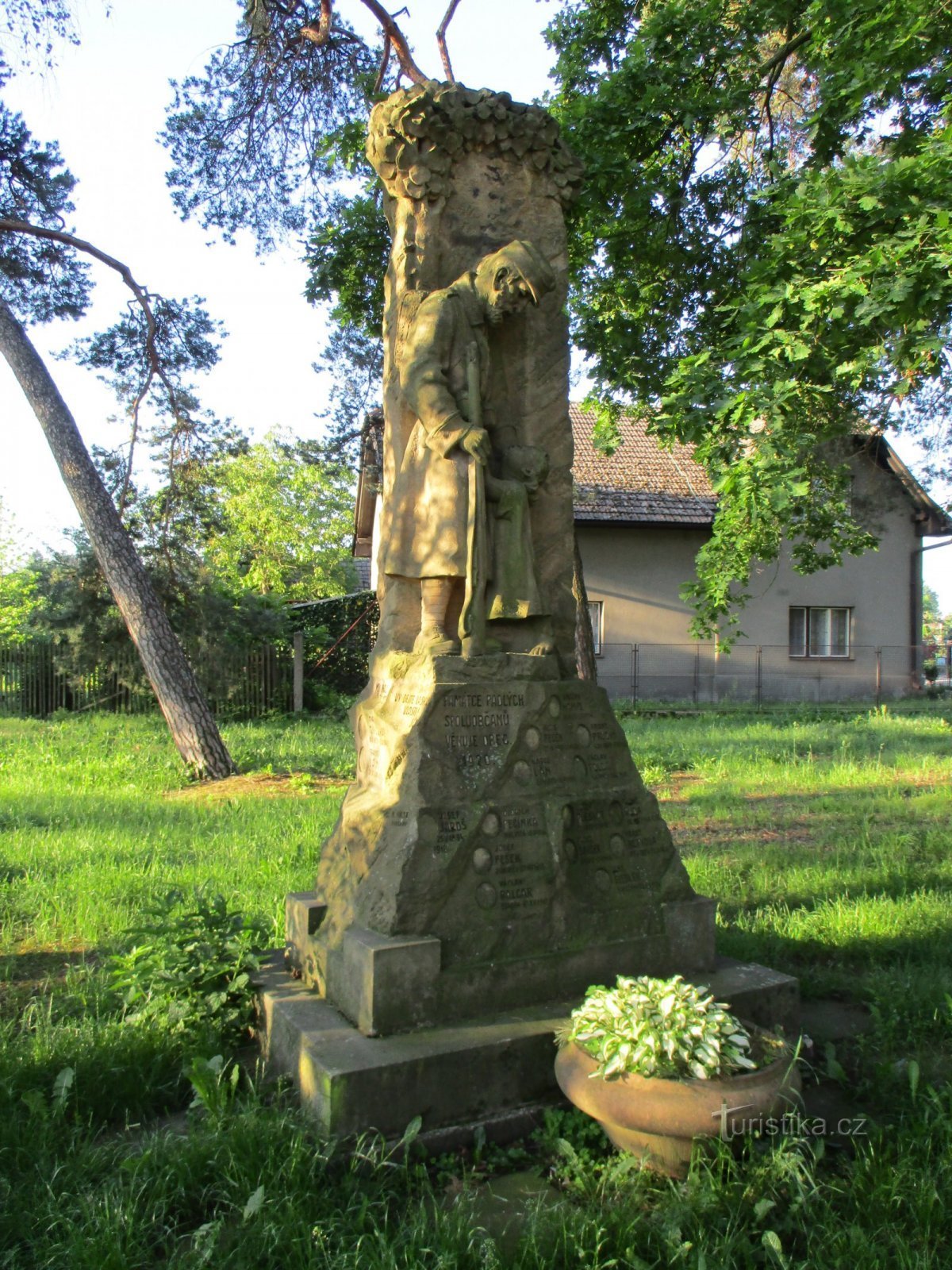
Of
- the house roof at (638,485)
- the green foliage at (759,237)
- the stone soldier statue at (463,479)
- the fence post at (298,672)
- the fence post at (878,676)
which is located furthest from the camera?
the fence post at (878,676)

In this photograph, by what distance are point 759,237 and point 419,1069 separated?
8.94 meters

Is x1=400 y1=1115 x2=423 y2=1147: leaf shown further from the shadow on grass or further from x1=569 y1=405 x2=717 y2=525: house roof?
x1=569 y1=405 x2=717 y2=525: house roof

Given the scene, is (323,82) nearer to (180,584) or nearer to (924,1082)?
(180,584)

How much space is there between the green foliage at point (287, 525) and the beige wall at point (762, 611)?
22956 mm

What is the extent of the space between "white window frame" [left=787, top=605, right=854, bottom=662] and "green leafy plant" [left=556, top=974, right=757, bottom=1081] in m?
19.9

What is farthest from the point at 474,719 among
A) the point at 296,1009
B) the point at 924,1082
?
the point at 924,1082

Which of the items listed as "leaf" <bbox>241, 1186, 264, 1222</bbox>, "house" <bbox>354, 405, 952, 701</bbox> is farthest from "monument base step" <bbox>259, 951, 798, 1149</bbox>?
"house" <bbox>354, 405, 952, 701</bbox>

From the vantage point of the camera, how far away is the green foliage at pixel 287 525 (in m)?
42.2

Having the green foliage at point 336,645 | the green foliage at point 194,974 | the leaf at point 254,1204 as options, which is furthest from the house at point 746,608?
the leaf at point 254,1204

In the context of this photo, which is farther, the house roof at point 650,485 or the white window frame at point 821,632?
the white window frame at point 821,632

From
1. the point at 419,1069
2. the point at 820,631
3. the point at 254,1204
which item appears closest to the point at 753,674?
the point at 820,631

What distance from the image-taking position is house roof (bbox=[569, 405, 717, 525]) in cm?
2020

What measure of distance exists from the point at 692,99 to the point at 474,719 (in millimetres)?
7374

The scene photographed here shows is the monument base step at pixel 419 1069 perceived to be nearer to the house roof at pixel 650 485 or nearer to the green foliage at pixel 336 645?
the green foliage at pixel 336 645
